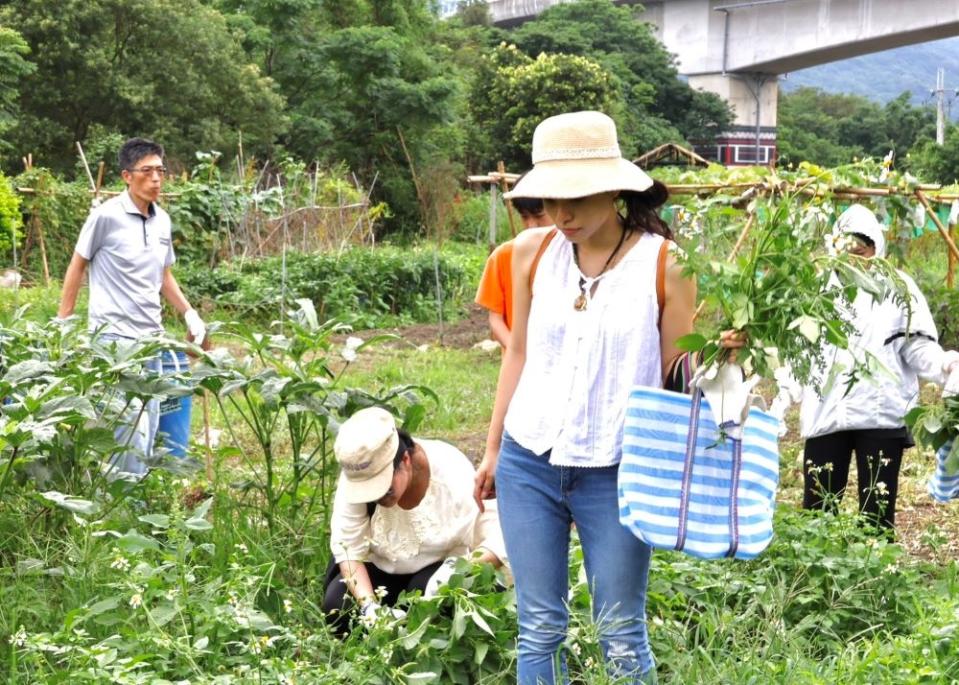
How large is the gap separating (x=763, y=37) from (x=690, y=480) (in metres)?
40.2

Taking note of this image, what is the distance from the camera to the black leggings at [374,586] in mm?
3814

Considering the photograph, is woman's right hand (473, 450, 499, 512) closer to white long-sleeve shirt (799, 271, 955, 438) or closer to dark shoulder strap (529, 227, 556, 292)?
dark shoulder strap (529, 227, 556, 292)

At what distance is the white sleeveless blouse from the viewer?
2828 millimetres

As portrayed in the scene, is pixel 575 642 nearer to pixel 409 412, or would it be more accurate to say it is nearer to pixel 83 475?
pixel 409 412

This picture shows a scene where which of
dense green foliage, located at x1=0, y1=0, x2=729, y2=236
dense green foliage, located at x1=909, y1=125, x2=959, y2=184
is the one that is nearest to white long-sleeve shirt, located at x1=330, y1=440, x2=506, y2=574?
dense green foliage, located at x1=0, y1=0, x2=729, y2=236

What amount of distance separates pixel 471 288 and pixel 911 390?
11581mm

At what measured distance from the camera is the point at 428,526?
380cm

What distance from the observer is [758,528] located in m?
2.76

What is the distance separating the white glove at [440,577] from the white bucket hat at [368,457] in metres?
0.28

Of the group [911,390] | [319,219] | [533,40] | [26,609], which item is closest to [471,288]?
[319,219]

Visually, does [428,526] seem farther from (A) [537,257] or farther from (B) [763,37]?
(B) [763,37]

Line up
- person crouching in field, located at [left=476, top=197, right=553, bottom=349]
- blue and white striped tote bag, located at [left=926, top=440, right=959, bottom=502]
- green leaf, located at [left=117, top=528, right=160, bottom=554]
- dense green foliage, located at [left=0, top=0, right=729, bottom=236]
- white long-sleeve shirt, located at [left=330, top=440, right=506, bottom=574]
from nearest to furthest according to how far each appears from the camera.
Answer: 1. green leaf, located at [left=117, top=528, right=160, bottom=554]
2. blue and white striped tote bag, located at [left=926, top=440, right=959, bottom=502]
3. white long-sleeve shirt, located at [left=330, top=440, right=506, bottom=574]
4. person crouching in field, located at [left=476, top=197, right=553, bottom=349]
5. dense green foliage, located at [left=0, top=0, right=729, bottom=236]

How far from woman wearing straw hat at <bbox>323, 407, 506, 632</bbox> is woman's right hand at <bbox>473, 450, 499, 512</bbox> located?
35 cm

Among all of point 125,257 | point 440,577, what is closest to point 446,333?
point 125,257
